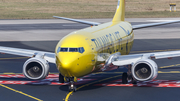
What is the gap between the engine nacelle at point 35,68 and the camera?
2191cm

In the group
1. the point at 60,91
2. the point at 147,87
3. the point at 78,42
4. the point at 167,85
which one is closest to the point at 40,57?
the point at 60,91

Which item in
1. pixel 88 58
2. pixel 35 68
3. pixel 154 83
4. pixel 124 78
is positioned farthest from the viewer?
pixel 154 83

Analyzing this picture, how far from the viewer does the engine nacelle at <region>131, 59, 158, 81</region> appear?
69.3 feet

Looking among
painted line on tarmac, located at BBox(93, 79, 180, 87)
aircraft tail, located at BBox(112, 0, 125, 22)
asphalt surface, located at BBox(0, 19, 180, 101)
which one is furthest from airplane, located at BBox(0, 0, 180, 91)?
aircraft tail, located at BBox(112, 0, 125, 22)

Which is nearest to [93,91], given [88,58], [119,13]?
[88,58]

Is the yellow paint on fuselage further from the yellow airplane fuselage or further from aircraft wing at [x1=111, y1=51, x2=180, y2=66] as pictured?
aircraft wing at [x1=111, y1=51, x2=180, y2=66]

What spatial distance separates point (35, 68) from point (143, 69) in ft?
25.4

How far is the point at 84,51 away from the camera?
65.7 feet

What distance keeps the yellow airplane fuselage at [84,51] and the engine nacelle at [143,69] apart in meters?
2.57

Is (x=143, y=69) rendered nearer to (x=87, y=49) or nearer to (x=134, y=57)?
(x=134, y=57)

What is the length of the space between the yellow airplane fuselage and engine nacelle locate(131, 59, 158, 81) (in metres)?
2.57

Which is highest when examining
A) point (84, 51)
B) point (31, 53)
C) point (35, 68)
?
point (31, 53)

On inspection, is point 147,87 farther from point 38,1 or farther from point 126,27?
point 38,1

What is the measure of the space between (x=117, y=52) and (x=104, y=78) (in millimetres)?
2701
